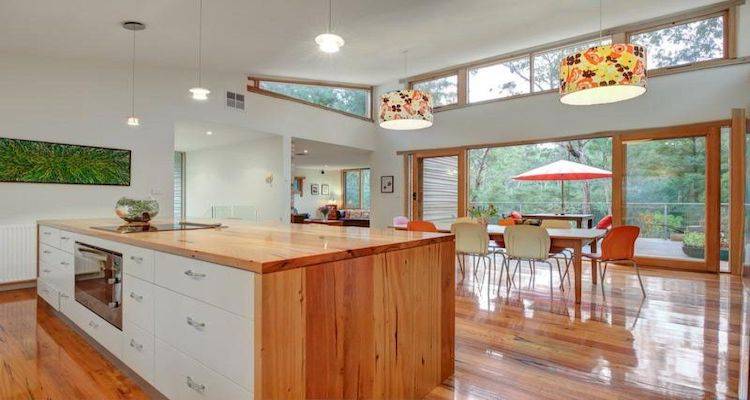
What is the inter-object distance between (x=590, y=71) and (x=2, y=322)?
4.82 m

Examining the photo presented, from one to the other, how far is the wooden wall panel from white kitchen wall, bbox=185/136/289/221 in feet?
16.0

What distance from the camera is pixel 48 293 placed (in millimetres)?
3076

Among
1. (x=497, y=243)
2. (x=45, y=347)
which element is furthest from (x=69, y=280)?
(x=497, y=243)

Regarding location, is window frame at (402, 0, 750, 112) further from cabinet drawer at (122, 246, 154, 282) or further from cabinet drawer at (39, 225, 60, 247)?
cabinet drawer at (39, 225, 60, 247)

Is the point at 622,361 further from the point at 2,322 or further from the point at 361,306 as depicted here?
the point at 2,322

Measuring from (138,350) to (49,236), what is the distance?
199 centimetres

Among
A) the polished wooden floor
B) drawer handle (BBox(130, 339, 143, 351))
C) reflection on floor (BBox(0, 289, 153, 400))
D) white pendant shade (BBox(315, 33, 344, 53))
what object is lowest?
reflection on floor (BBox(0, 289, 153, 400))

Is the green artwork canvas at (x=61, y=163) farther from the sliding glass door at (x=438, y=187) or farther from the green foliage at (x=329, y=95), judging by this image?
the sliding glass door at (x=438, y=187)

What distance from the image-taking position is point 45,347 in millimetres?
2463

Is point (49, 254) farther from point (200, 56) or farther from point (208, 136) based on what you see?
point (208, 136)

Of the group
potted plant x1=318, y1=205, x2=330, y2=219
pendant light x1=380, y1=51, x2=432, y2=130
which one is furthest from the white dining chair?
potted plant x1=318, y1=205, x2=330, y2=219

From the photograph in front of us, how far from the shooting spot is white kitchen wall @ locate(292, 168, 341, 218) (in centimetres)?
1212

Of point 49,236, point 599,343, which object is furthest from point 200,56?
point 599,343

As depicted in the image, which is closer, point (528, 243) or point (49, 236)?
point (49, 236)
